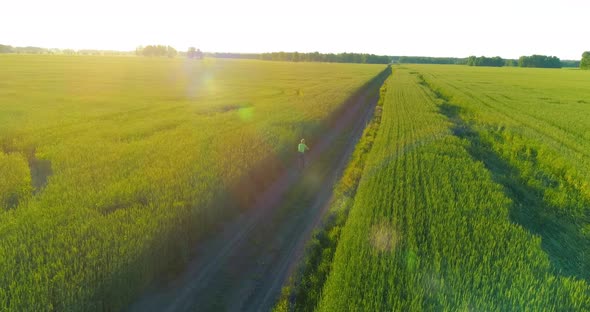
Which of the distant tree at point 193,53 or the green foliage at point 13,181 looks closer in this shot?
the green foliage at point 13,181

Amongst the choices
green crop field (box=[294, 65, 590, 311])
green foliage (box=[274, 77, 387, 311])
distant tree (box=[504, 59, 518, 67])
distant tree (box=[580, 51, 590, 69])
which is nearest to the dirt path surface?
green foliage (box=[274, 77, 387, 311])

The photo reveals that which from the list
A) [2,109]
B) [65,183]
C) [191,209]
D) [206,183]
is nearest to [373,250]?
[191,209]

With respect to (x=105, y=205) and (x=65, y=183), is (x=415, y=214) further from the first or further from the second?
(x=65, y=183)

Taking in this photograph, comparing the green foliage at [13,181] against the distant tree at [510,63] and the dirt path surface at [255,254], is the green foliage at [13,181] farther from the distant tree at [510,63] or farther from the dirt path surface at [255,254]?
the distant tree at [510,63]

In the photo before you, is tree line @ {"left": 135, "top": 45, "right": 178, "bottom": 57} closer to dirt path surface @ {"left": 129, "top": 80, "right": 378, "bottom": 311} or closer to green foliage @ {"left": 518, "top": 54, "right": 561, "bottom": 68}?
green foliage @ {"left": 518, "top": 54, "right": 561, "bottom": 68}

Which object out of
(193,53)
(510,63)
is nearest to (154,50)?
(193,53)

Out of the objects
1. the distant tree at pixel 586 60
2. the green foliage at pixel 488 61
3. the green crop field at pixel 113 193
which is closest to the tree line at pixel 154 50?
the green foliage at pixel 488 61

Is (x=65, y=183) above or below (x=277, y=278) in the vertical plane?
above
